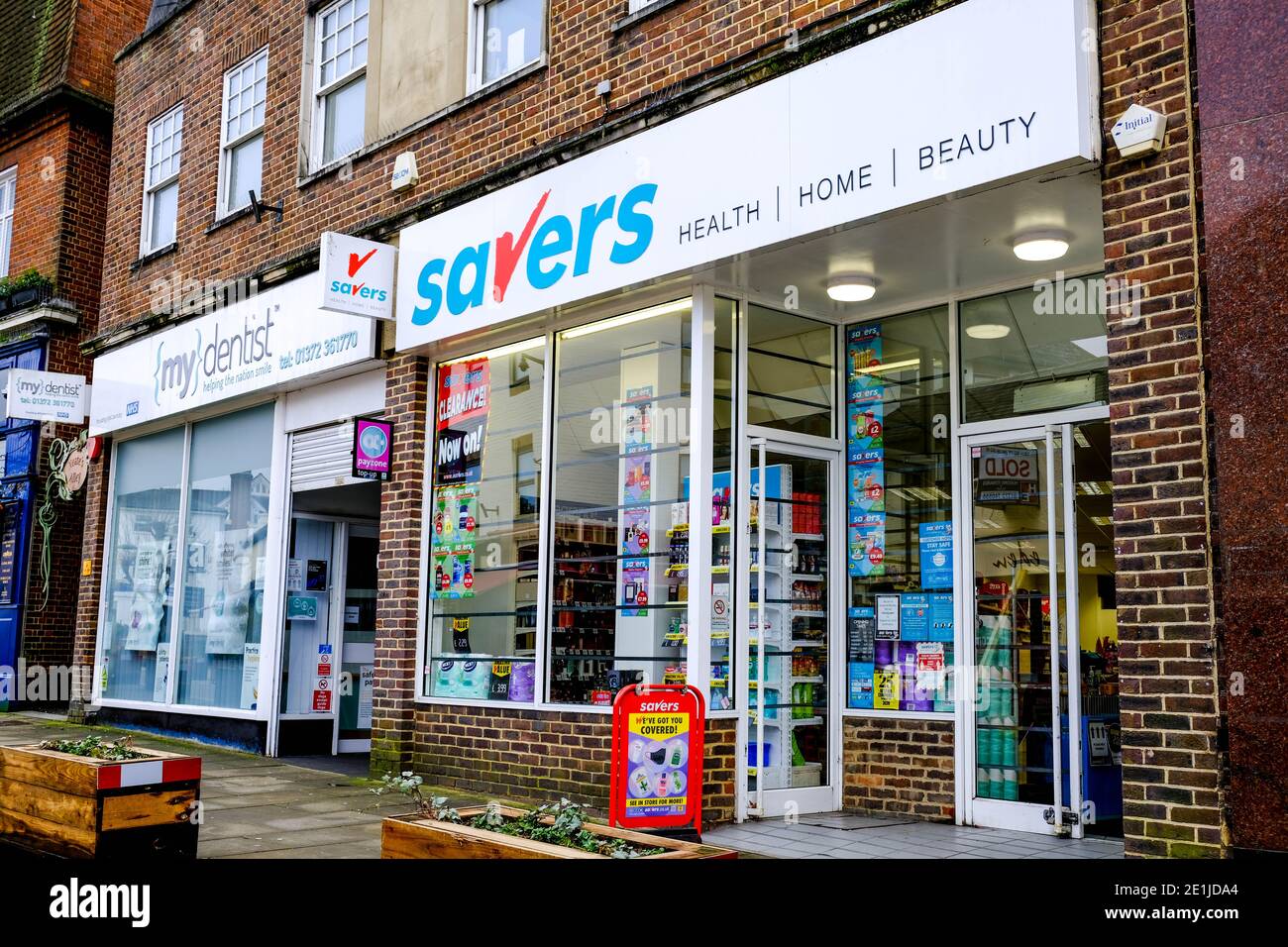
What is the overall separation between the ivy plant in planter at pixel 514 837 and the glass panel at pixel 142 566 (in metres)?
9.24

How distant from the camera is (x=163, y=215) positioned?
14.4 meters

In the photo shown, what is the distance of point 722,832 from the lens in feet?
24.8

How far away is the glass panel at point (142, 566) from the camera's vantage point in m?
13.4

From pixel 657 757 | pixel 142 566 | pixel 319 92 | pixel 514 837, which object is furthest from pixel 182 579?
pixel 514 837

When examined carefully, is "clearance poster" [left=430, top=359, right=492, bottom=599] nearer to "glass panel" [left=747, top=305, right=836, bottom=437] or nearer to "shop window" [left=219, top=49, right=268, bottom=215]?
"glass panel" [left=747, top=305, right=836, bottom=437]

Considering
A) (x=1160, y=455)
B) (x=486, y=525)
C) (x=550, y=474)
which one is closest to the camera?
(x=1160, y=455)

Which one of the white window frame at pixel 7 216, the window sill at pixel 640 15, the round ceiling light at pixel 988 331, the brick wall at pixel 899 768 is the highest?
the white window frame at pixel 7 216

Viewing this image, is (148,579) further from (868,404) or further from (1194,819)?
(1194,819)

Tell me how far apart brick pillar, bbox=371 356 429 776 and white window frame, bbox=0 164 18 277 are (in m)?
9.74

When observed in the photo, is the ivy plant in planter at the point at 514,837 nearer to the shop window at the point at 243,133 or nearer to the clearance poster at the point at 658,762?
the clearance poster at the point at 658,762

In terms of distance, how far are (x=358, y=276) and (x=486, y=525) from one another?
7.64 feet

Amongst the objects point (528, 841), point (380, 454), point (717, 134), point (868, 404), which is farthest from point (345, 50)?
point (528, 841)

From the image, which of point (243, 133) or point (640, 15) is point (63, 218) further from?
point (640, 15)

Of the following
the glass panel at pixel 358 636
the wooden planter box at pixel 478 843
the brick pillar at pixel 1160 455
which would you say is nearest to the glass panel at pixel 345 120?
the glass panel at pixel 358 636
